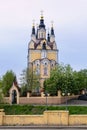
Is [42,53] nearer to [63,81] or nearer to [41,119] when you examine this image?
[63,81]

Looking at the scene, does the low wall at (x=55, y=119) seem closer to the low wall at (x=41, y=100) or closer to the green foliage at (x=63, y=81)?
the low wall at (x=41, y=100)

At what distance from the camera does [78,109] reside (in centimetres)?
5225

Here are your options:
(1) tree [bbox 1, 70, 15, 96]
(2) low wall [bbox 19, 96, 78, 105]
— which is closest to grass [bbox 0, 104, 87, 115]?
(2) low wall [bbox 19, 96, 78, 105]

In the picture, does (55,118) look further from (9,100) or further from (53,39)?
(53,39)

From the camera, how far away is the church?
354 ft

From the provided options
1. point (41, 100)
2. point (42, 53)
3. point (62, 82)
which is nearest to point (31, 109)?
point (41, 100)

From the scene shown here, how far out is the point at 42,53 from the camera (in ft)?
363

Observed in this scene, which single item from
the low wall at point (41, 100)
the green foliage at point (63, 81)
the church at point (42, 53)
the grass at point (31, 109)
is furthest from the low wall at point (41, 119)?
the church at point (42, 53)

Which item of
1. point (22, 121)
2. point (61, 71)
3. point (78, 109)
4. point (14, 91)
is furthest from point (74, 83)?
point (22, 121)

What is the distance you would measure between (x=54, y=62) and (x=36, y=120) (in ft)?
258

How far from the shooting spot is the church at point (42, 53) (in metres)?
108

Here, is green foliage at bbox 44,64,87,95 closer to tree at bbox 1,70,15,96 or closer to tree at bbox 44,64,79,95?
tree at bbox 44,64,79,95

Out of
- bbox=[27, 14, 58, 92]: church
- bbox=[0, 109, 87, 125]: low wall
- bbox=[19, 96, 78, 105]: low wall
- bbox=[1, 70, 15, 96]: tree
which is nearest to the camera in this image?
bbox=[0, 109, 87, 125]: low wall

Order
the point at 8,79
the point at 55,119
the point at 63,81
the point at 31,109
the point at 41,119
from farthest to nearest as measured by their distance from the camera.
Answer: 1. the point at 8,79
2. the point at 63,81
3. the point at 31,109
4. the point at 41,119
5. the point at 55,119
